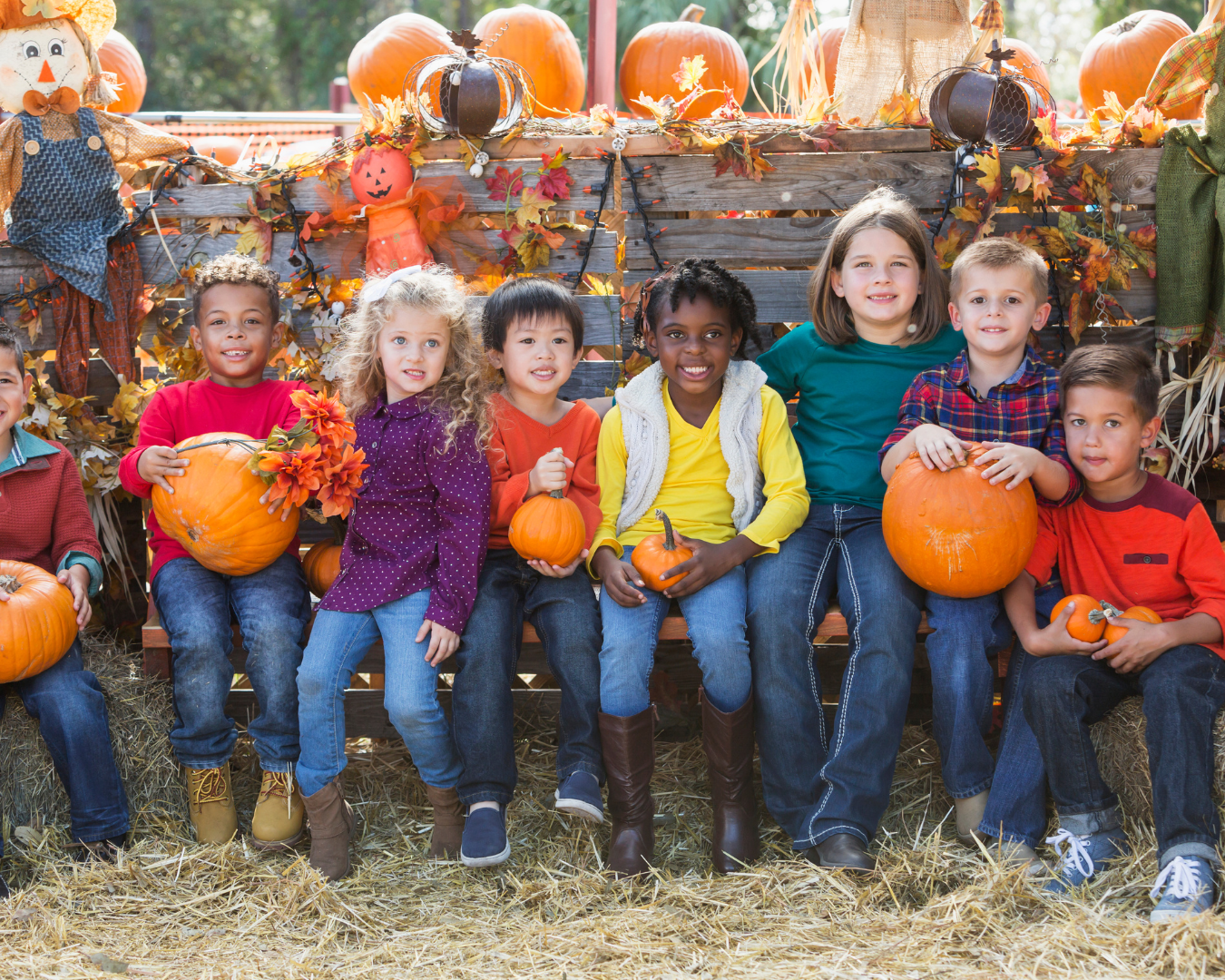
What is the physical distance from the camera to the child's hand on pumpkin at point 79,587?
10.3 ft

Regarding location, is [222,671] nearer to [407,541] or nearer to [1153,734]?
[407,541]

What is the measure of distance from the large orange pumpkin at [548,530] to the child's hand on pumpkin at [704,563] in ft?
0.95

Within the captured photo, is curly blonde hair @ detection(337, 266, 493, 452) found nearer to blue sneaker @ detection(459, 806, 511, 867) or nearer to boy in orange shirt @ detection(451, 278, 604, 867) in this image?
boy in orange shirt @ detection(451, 278, 604, 867)

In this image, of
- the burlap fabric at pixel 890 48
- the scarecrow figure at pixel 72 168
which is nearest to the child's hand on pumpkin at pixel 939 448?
the burlap fabric at pixel 890 48

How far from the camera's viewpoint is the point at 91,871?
9.55ft

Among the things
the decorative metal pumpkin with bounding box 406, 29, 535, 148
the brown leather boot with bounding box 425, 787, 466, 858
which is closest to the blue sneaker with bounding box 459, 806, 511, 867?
the brown leather boot with bounding box 425, 787, 466, 858

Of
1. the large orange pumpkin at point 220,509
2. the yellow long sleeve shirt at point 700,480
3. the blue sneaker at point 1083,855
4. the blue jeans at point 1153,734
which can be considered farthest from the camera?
the yellow long sleeve shirt at point 700,480

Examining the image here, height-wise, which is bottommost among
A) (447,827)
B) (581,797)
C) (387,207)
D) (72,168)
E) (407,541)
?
(447,827)

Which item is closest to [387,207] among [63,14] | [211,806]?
[63,14]

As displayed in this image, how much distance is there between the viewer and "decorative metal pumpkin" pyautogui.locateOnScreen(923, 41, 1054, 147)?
3.76 meters

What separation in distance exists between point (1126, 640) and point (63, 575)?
290cm

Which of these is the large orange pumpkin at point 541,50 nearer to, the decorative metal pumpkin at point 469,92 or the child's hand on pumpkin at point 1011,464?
the decorative metal pumpkin at point 469,92

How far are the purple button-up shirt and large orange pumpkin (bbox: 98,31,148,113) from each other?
329 cm

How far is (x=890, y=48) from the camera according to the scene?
4059 millimetres
